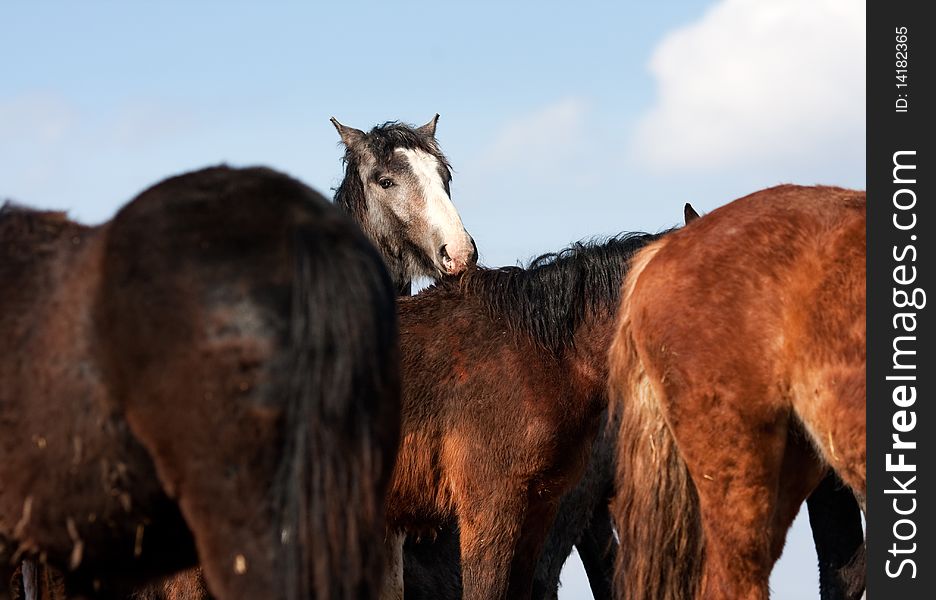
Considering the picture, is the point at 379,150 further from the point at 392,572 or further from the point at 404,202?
the point at 392,572

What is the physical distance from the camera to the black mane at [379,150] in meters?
7.90

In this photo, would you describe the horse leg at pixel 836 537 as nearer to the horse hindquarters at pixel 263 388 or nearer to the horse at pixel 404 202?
the horse at pixel 404 202

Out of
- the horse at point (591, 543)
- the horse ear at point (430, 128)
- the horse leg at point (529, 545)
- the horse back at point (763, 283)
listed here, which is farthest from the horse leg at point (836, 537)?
the horse ear at point (430, 128)

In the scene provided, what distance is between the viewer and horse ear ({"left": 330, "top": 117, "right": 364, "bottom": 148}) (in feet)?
26.6

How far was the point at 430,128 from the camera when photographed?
28.6 ft

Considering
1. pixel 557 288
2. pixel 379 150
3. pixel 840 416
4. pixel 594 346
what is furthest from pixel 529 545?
pixel 379 150

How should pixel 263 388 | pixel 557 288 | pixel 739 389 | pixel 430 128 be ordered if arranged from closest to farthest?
1. pixel 263 388
2. pixel 739 389
3. pixel 557 288
4. pixel 430 128

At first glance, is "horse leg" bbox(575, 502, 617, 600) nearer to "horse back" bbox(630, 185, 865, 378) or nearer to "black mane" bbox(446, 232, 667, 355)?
"black mane" bbox(446, 232, 667, 355)

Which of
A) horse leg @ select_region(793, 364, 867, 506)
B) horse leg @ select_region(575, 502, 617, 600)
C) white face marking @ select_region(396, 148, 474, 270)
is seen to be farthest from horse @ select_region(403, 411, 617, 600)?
horse leg @ select_region(793, 364, 867, 506)

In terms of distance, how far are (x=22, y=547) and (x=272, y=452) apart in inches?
41.1
